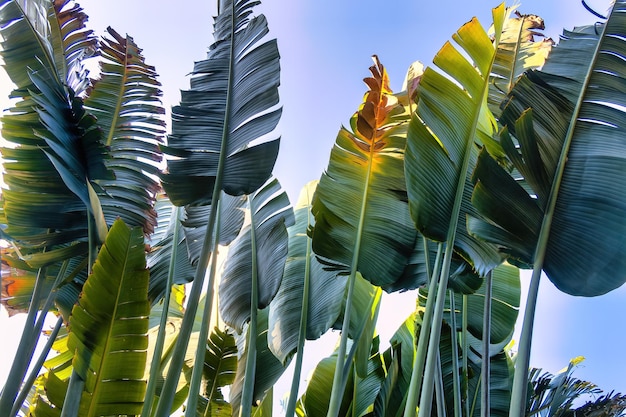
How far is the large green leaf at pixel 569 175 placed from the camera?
184 cm

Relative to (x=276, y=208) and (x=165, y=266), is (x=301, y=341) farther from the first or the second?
(x=165, y=266)

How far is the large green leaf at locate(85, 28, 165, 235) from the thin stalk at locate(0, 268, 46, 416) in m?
0.66

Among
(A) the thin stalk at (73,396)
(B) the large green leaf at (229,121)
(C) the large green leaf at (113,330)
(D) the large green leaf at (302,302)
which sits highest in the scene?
(B) the large green leaf at (229,121)

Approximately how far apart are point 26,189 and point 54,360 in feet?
3.08

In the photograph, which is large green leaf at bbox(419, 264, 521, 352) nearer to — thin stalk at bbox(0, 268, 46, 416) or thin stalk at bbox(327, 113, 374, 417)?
thin stalk at bbox(327, 113, 374, 417)

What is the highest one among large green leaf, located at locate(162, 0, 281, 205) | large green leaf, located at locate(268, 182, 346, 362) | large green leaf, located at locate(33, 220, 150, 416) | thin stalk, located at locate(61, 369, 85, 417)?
large green leaf, located at locate(162, 0, 281, 205)

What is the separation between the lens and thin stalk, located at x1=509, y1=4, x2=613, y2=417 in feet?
5.37

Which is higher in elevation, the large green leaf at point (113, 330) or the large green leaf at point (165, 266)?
→ the large green leaf at point (165, 266)

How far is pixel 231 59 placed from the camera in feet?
7.89

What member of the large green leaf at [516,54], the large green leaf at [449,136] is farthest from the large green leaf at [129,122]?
the large green leaf at [516,54]

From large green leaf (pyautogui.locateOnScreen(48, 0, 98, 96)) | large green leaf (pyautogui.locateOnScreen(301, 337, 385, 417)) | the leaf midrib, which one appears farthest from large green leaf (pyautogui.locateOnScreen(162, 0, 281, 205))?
large green leaf (pyautogui.locateOnScreen(301, 337, 385, 417))

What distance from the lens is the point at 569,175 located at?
193cm

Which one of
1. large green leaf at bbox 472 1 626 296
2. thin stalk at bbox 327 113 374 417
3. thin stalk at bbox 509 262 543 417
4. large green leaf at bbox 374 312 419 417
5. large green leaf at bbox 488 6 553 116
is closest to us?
thin stalk at bbox 509 262 543 417

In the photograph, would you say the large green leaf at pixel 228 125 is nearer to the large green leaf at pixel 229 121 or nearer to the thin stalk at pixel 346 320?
the large green leaf at pixel 229 121
